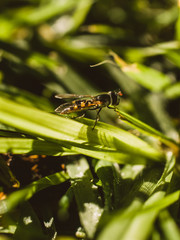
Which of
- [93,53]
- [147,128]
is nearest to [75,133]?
[147,128]

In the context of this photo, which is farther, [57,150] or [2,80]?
[2,80]

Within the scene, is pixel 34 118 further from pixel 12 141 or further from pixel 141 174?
pixel 141 174

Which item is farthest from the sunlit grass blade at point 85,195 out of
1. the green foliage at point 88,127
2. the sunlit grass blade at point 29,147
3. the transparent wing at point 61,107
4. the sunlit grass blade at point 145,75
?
the sunlit grass blade at point 145,75

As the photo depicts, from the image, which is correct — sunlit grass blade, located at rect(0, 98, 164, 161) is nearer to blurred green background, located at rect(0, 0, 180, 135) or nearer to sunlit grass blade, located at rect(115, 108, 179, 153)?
sunlit grass blade, located at rect(115, 108, 179, 153)

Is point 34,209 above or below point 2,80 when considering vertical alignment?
below

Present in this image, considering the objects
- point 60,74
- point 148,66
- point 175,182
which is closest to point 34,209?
point 175,182

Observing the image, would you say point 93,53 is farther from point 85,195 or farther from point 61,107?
point 85,195

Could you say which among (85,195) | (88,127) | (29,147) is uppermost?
(88,127)
